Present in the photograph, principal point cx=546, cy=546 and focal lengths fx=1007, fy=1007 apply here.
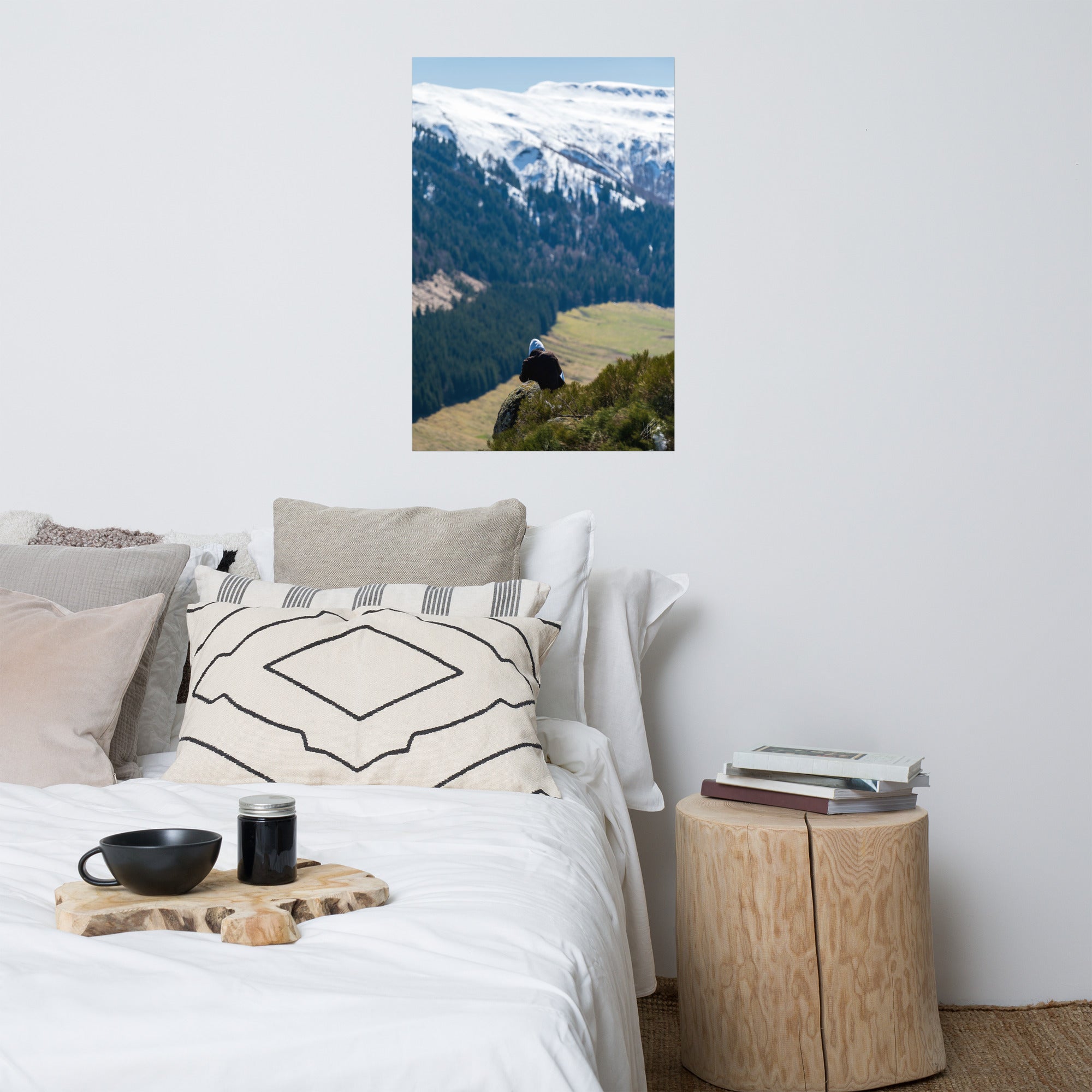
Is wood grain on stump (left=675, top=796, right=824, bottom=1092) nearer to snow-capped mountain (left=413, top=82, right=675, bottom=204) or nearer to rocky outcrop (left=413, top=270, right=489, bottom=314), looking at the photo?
rocky outcrop (left=413, top=270, right=489, bottom=314)

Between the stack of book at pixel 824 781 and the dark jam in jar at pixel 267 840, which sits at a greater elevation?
the dark jam in jar at pixel 267 840

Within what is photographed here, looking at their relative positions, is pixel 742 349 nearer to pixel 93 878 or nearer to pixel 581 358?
pixel 581 358

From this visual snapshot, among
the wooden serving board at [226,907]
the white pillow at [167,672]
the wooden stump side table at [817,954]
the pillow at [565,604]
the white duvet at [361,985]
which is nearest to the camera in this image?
the white duvet at [361,985]

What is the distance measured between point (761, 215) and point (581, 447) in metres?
0.66

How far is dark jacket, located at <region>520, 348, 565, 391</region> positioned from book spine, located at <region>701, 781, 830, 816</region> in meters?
0.97

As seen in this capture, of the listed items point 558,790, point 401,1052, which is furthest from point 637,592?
point 401,1052

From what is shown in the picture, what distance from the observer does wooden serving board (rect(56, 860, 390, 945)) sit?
2.84 feet

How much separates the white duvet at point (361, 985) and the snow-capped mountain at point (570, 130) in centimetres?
162

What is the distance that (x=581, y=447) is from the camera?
231cm

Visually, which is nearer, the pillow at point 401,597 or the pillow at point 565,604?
the pillow at point 401,597

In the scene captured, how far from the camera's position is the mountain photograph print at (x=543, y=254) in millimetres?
2297

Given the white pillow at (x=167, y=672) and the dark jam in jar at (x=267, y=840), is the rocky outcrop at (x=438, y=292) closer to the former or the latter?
the white pillow at (x=167, y=672)

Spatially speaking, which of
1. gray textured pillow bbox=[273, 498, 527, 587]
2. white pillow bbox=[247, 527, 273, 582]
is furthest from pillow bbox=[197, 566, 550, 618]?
white pillow bbox=[247, 527, 273, 582]

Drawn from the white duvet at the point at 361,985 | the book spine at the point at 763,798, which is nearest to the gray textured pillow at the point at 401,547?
the book spine at the point at 763,798
